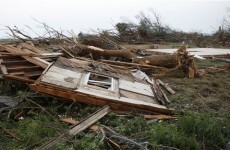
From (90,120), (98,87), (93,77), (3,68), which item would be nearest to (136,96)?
(98,87)

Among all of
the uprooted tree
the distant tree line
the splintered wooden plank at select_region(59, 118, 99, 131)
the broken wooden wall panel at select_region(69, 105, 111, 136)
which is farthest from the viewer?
the distant tree line

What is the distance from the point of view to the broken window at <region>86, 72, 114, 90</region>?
6.63 m

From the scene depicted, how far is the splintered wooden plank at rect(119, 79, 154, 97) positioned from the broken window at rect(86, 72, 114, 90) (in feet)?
0.80

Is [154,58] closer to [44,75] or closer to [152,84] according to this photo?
[152,84]

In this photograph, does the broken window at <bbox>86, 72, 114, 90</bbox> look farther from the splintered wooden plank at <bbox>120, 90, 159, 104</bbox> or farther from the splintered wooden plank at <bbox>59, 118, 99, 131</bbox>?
the splintered wooden plank at <bbox>59, 118, 99, 131</bbox>

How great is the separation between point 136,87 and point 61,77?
5.66 ft

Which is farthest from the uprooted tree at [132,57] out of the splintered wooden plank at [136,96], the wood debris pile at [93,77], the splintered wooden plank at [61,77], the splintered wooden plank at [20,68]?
the splintered wooden plank at [136,96]

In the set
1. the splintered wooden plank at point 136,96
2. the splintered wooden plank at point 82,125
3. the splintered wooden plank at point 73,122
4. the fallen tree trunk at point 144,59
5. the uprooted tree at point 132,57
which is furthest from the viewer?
the fallen tree trunk at point 144,59

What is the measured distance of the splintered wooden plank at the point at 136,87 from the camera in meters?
6.78

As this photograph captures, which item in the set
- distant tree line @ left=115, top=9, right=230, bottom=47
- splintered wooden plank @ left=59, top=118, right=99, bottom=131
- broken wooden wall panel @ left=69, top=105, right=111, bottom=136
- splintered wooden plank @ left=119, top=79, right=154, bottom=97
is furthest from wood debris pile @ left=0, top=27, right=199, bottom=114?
distant tree line @ left=115, top=9, right=230, bottom=47

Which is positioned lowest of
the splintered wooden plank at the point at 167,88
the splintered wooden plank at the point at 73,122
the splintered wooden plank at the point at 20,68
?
the splintered wooden plank at the point at 167,88

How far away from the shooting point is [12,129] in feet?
17.6

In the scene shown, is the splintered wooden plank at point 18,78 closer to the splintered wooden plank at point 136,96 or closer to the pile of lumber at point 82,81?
the pile of lumber at point 82,81

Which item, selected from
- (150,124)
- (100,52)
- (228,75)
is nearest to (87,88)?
(150,124)
